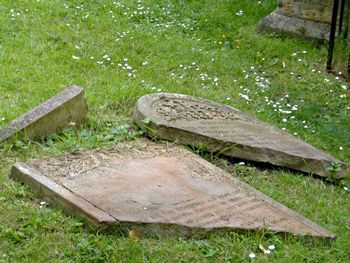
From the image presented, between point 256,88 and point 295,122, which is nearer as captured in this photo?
point 295,122

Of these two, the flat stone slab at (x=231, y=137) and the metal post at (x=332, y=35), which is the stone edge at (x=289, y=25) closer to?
the metal post at (x=332, y=35)

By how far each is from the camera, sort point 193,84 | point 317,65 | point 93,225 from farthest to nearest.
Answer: point 317,65
point 193,84
point 93,225

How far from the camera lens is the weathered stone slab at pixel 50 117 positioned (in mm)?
5059

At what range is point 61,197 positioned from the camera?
4.20 meters

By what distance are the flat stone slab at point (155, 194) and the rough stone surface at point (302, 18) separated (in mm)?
3797

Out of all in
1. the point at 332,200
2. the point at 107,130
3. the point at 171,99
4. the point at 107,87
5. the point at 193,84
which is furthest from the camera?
the point at 193,84

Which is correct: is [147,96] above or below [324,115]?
above

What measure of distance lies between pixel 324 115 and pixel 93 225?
322cm

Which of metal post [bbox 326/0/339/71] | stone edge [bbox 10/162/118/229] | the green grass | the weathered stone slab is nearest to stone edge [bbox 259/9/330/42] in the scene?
the green grass

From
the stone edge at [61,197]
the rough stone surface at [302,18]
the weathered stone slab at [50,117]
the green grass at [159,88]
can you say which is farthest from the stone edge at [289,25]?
the stone edge at [61,197]

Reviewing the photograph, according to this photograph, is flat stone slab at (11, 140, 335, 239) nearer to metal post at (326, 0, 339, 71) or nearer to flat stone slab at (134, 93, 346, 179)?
flat stone slab at (134, 93, 346, 179)

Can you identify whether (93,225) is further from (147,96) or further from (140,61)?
(140,61)

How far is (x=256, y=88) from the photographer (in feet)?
22.9

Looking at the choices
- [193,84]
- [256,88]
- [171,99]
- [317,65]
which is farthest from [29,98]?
[317,65]
